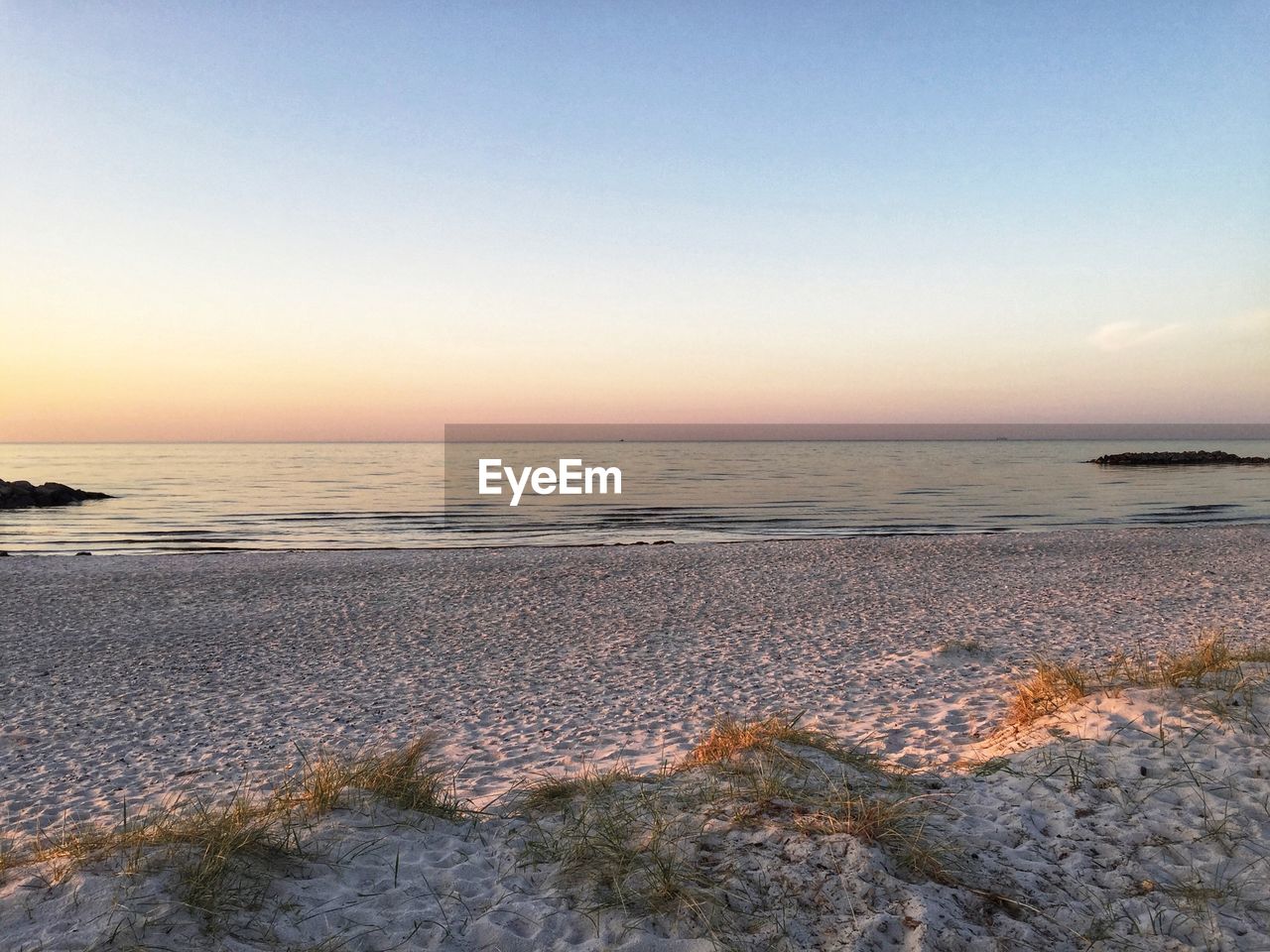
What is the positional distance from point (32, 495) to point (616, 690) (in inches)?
2032

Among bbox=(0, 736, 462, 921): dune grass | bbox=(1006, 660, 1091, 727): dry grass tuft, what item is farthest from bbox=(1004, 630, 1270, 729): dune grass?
bbox=(0, 736, 462, 921): dune grass

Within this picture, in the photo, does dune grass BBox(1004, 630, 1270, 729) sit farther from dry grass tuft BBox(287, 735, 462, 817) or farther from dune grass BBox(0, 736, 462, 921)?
dune grass BBox(0, 736, 462, 921)

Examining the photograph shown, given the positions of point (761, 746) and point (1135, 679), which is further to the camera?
point (1135, 679)

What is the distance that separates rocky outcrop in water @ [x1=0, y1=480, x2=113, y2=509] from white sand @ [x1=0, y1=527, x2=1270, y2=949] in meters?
28.2

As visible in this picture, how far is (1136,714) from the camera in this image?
676cm

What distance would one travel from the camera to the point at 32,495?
4784cm

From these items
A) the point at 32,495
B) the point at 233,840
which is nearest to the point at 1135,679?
the point at 233,840

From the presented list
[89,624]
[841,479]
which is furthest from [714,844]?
[841,479]

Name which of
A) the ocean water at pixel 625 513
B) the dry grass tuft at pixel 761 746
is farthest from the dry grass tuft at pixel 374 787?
the ocean water at pixel 625 513

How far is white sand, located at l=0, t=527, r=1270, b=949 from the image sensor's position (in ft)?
14.8

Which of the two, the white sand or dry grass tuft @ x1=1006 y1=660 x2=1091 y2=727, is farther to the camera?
dry grass tuft @ x1=1006 y1=660 x2=1091 y2=727

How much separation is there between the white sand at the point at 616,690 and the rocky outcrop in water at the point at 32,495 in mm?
28201

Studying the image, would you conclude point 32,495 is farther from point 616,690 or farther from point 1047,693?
point 1047,693

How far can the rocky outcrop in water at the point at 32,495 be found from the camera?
4678 centimetres
